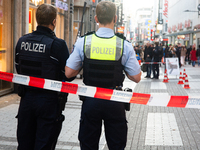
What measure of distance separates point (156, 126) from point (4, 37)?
231 inches

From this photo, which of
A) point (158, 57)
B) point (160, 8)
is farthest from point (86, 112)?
point (160, 8)

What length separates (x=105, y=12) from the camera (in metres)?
3.32

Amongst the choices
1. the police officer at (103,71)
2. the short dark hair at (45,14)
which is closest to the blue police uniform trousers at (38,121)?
the police officer at (103,71)

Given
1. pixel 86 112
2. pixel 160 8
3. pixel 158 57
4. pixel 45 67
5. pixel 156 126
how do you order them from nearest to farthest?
pixel 86 112
pixel 45 67
pixel 156 126
pixel 158 57
pixel 160 8

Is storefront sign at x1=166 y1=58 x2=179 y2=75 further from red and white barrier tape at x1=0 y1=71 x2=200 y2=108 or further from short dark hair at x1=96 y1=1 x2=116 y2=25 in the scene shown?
short dark hair at x1=96 y1=1 x2=116 y2=25

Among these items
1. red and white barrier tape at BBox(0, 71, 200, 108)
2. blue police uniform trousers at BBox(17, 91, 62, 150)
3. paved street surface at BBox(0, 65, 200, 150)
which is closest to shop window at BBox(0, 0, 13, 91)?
paved street surface at BBox(0, 65, 200, 150)

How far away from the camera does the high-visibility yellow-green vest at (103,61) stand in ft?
10.8

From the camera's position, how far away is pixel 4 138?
576 centimetres

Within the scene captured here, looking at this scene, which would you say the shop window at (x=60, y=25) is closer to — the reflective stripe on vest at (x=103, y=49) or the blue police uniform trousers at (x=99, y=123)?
the reflective stripe on vest at (x=103, y=49)

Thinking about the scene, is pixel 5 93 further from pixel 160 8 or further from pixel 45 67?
pixel 160 8

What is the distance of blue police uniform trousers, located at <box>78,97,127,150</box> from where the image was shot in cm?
324

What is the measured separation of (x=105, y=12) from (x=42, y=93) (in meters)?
1.08

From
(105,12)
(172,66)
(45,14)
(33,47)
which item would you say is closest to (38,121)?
(33,47)

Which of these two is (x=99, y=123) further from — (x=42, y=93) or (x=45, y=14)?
(x=45, y=14)
